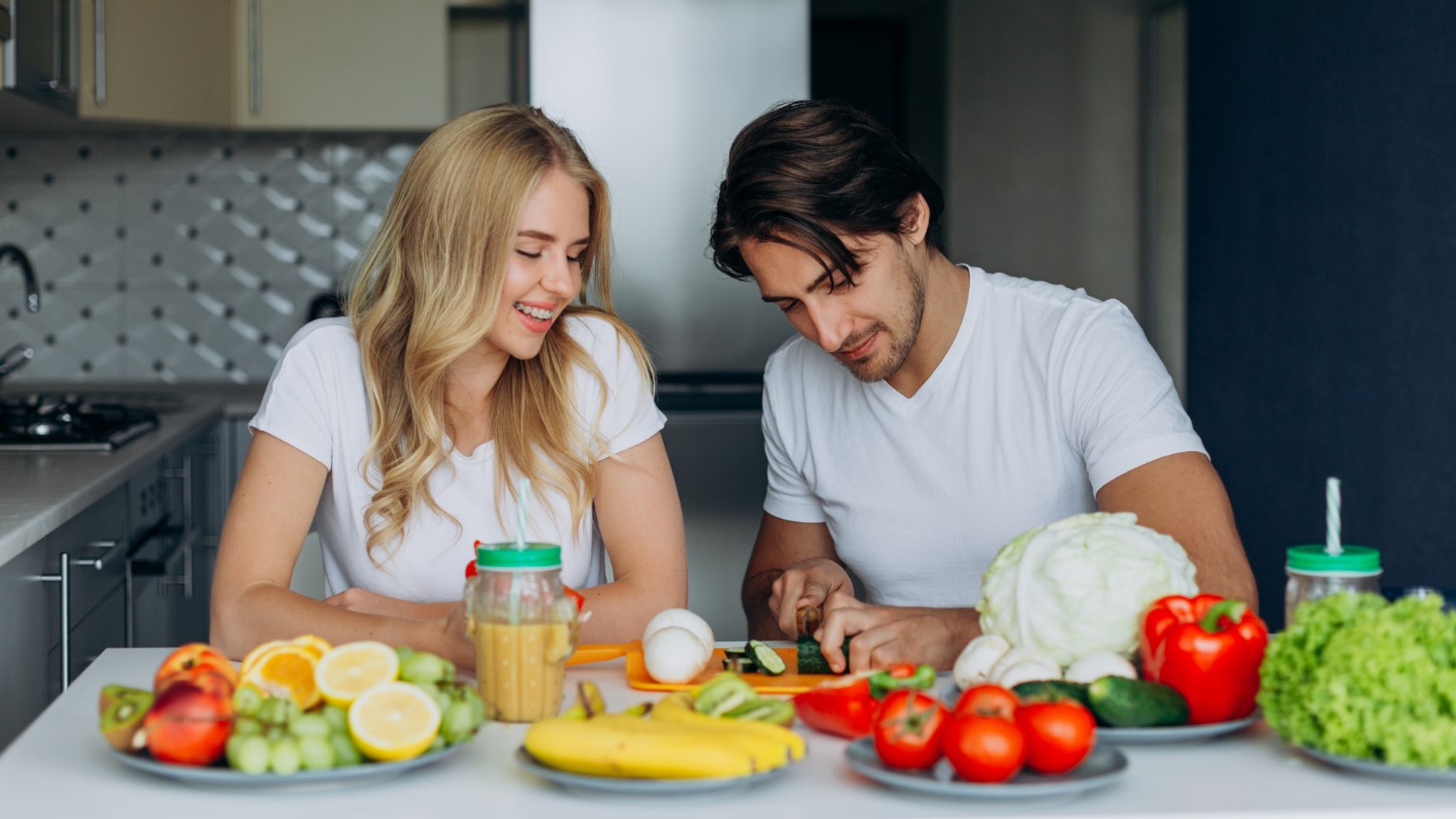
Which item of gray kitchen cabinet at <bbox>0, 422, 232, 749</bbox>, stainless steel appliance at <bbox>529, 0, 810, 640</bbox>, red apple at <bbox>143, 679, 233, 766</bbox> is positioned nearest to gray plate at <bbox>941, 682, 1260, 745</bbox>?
red apple at <bbox>143, 679, 233, 766</bbox>

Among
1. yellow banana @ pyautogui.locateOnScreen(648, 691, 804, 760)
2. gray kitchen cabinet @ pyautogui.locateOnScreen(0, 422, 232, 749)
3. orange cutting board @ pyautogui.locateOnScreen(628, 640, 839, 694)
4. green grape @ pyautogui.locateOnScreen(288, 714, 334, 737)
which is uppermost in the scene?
green grape @ pyautogui.locateOnScreen(288, 714, 334, 737)

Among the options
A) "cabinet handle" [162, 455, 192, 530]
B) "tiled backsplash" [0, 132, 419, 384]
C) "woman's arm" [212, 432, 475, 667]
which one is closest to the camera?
"woman's arm" [212, 432, 475, 667]

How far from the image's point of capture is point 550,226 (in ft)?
5.97

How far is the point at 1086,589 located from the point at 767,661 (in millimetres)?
326

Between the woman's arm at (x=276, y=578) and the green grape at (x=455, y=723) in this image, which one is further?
the woman's arm at (x=276, y=578)

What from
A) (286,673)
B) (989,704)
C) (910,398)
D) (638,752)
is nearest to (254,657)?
(286,673)

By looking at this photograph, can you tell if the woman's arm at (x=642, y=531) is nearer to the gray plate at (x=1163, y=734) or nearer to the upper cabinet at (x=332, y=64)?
the gray plate at (x=1163, y=734)

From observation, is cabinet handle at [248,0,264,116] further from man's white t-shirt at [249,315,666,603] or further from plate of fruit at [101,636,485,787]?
plate of fruit at [101,636,485,787]

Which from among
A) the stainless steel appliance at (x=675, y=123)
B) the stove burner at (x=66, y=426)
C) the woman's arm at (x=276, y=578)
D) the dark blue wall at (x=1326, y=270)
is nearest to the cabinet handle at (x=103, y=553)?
the stove burner at (x=66, y=426)

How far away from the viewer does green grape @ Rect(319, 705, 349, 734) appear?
1049mm

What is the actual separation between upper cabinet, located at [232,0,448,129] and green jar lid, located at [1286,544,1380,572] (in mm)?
3051

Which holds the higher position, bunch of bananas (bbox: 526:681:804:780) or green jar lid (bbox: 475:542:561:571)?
green jar lid (bbox: 475:542:561:571)

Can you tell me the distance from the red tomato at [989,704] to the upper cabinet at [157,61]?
2938 mm

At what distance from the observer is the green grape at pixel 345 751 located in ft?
3.39
